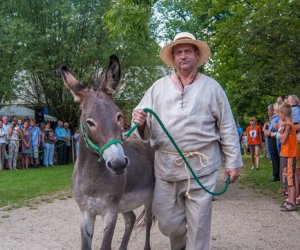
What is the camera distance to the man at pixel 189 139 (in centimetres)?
445

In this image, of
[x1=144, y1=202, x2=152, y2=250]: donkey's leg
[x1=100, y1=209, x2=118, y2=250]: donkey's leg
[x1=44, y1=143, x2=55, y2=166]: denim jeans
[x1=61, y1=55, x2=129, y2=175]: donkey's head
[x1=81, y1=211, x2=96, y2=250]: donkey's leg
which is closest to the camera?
[x1=61, y1=55, x2=129, y2=175]: donkey's head

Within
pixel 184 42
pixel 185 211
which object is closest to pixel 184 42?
pixel 184 42

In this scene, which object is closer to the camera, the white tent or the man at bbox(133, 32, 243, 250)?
the man at bbox(133, 32, 243, 250)

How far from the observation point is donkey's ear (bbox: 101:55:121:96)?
4.36 m

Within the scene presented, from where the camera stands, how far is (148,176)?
5316 mm

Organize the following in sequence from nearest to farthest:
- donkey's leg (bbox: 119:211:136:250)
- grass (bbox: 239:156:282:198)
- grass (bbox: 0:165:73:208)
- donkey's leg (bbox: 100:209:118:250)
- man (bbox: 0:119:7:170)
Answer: donkey's leg (bbox: 100:209:118:250)
donkey's leg (bbox: 119:211:136:250)
grass (bbox: 0:165:73:208)
grass (bbox: 239:156:282:198)
man (bbox: 0:119:7:170)

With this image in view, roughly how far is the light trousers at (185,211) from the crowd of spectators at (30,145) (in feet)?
42.4

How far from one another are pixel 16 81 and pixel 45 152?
230 inches

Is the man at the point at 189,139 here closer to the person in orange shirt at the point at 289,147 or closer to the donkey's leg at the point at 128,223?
the donkey's leg at the point at 128,223

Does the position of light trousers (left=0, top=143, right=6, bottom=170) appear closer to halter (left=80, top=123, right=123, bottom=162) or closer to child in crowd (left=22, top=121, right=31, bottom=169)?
child in crowd (left=22, top=121, right=31, bottom=169)

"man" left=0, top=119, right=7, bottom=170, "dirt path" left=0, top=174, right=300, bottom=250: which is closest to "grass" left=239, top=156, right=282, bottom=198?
"dirt path" left=0, top=174, right=300, bottom=250

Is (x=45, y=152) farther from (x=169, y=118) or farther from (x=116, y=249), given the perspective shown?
(x=169, y=118)

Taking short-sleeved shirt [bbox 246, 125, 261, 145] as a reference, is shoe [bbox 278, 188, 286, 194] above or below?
below

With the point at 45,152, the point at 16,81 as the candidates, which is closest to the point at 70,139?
the point at 45,152
